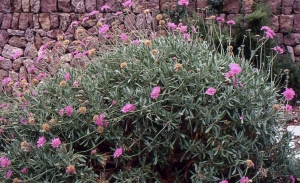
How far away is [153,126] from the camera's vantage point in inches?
113

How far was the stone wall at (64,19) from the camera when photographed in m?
6.79

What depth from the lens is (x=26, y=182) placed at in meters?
2.92

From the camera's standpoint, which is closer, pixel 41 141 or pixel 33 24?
pixel 41 141

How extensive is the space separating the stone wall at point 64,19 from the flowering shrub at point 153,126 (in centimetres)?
357

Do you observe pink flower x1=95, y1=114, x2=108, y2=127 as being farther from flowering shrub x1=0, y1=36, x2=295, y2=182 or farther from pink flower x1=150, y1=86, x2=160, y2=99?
pink flower x1=150, y1=86, x2=160, y2=99

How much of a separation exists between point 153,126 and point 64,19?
5380mm

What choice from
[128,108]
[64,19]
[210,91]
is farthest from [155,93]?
[64,19]

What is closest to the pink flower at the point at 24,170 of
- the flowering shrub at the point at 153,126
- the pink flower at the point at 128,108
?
the flowering shrub at the point at 153,126

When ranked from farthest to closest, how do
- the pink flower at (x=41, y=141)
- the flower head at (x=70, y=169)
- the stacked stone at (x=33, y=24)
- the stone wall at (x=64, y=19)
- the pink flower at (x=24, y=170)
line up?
1. the stacked stone at (x=33, y=24)
2. the stone wall at (x=64, y=19)
3. the pink flower at (x=24, y=170)
4. the pink flower at (x=41, y=141)
5. the flower head at (x=70, y=169)

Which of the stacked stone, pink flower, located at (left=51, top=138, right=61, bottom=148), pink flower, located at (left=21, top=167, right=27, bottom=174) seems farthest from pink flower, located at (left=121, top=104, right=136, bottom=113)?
the stacked stone

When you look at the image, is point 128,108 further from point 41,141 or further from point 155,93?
point 41,141

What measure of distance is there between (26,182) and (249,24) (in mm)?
4100

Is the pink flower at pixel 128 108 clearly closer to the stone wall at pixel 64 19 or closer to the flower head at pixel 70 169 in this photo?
the flower head at pixel 70 169

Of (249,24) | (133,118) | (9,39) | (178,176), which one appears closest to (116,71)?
(133,118)
